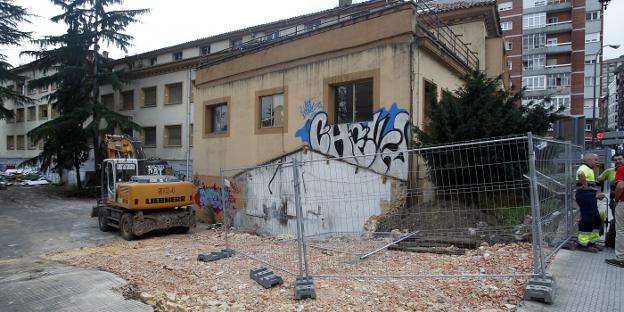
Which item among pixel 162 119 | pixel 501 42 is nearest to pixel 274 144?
pixel 501 42

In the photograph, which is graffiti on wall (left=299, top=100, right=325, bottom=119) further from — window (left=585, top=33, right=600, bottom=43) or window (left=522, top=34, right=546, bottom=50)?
window (left=585, top=33, right=600, bottom=43)

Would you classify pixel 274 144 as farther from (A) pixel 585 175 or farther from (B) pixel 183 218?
(A) pixel 585 175

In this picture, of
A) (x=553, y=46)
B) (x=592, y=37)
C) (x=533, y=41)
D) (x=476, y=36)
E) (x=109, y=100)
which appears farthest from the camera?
(x=592, y=37)

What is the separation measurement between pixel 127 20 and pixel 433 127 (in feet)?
89.2

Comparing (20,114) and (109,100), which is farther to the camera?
(20,114)

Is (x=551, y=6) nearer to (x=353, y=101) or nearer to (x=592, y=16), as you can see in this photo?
(x=592, y=16)

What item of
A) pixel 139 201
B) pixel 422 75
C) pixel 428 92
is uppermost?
pixel 422 75

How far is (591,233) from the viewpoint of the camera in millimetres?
6531

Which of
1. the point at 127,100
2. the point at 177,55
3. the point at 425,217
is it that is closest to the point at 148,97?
the point at 127,100

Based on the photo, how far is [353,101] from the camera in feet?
39.5

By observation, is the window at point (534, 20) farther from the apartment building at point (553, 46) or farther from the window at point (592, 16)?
the window at point (592, 16)

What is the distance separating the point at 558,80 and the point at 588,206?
2162 inches

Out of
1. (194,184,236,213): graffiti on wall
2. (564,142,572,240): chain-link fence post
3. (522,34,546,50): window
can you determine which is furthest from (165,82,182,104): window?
(522,34,546,50): window

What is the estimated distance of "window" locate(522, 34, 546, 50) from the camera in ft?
180
